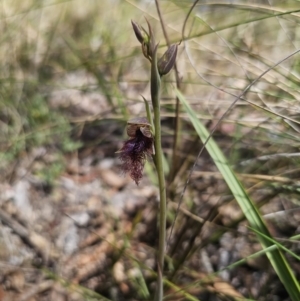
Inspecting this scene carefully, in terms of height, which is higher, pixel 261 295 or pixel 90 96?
pixel 90 96

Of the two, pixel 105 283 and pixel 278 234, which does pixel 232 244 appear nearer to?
pixel 278 234

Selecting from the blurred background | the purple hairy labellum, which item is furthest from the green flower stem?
the blurred background

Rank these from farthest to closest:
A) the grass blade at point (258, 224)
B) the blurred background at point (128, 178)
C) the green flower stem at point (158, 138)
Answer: the blurred background at point (128, 178)
the grass blade at point (258, 224)
the green flower stem at point (158, 138)

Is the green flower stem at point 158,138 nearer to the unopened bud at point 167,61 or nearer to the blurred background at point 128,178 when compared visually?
the unopened bud at point 167,61

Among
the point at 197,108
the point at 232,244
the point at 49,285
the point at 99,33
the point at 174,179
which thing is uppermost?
the point at 99,33

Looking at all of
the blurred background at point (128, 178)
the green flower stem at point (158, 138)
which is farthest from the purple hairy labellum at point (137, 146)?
the blurred background at point (128, 178)

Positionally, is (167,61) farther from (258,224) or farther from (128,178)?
(128,178)

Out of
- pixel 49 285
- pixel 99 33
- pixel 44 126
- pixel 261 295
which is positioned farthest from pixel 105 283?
pixel 99 33
